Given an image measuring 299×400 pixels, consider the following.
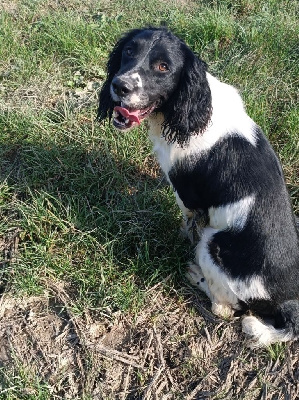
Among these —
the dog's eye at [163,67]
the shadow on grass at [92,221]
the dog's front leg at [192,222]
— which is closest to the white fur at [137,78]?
the dog's eye at [163,67]

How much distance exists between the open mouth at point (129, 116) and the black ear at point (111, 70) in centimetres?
35

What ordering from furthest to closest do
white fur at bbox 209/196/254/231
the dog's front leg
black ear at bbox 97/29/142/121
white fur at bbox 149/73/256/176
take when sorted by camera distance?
the dog's front leg → black ear at bbox 97/29/142/121 → white fur at bbox 149/73/256/176 → white fur at bbox 209/196/254/231

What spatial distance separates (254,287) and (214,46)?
2824mm

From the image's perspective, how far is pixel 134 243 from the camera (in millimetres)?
3820

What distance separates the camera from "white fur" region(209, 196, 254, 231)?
3176 millimetres

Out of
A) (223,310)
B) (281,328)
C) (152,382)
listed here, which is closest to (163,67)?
(223,310)

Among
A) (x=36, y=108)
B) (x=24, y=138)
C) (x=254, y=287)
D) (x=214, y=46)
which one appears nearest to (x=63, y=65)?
(x=36, y=108)

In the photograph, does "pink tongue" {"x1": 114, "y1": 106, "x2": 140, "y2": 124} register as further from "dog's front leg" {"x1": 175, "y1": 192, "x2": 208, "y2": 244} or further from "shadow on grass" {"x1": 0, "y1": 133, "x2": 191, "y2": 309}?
"shadow on grass" {"x1": 0, "y1": 133, "x2": 191, "y2": 309}

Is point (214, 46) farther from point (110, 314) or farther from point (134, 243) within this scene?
point (110, 314)

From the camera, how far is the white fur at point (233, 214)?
318 cm

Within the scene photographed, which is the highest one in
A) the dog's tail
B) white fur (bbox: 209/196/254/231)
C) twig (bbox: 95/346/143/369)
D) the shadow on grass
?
white fur (bbox: 209/196/254/231)

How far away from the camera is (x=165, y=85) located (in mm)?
3223

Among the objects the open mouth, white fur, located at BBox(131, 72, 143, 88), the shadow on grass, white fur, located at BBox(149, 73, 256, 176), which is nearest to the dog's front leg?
the shadow on grass

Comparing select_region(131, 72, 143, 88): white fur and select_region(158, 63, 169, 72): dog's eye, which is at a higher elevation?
select_region(158, 63, 169, 72): dog's eye
